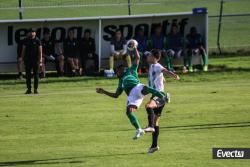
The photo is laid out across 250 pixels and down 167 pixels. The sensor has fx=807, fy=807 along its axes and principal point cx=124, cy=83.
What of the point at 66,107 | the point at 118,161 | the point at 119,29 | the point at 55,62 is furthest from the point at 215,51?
the point at 118,161

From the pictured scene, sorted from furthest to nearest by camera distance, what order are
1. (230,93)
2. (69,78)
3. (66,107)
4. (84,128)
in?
1. (69,78)
2. (230,93)
3. (66,107)
4. (84,128)

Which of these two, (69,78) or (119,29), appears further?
(119,29)

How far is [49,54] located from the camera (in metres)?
34.1

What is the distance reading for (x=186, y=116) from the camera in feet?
76.6

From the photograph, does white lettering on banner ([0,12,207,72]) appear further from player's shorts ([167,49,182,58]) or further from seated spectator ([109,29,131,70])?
player's shorts ([167,49,182,58])

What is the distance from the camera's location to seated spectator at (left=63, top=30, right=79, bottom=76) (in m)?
33.5

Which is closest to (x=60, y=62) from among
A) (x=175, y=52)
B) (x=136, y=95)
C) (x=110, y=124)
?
(x=175, y=52)

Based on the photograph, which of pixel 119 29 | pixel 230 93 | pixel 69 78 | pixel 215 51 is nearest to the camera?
pixel 230 93

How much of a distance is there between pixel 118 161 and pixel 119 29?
62.9ft

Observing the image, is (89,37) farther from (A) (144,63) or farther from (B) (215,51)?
(B) (215,51)

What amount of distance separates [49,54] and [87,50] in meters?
1.62

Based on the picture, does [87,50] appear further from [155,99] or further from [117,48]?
[155,99]

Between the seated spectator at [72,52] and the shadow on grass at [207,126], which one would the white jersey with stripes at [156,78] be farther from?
the seated spectator at [72,52]

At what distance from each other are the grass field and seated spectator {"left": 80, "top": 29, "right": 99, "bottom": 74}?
1393 millimetres
